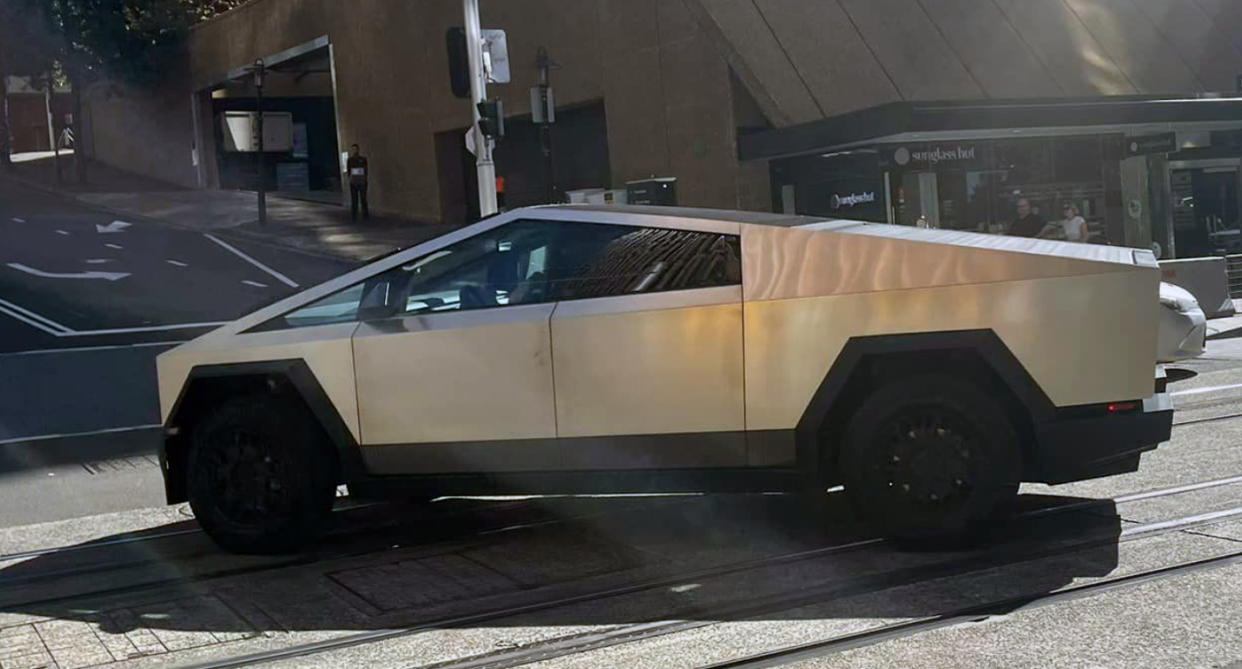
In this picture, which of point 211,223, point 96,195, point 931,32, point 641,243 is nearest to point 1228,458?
point 641,243

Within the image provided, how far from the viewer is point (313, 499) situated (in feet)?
21.2

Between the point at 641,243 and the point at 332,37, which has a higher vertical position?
the point at 332,37

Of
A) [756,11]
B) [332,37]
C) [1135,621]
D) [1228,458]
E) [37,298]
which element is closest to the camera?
[1135,621]

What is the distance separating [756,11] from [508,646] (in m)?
23.0

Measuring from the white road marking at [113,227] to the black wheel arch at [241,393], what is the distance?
26600 mm

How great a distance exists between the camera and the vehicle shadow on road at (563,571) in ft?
17.6

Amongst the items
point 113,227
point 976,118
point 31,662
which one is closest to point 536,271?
point 31,662

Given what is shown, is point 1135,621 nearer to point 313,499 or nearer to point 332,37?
point 313,499

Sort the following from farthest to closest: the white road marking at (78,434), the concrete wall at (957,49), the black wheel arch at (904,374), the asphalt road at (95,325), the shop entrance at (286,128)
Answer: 1. the shop entrance at (286,128)
2. the concrete wall at (957,49)
3. the white road marking at (78,434)
4. the asphalt road at (95,325)
5. the black wheel arch at (904,374)

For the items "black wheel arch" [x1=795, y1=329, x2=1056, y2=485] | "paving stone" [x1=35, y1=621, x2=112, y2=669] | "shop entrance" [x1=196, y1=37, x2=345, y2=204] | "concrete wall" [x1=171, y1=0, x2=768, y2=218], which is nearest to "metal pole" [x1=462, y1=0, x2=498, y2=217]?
"black wheel arch" [x1=795, y1=329, x2=1056, y2=485]

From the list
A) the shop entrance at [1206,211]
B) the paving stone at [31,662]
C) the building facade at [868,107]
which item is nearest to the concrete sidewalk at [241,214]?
the building facade at [868,107]

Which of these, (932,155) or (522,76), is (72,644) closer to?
(932,155)

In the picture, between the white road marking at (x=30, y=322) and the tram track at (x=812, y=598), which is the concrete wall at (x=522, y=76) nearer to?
the white road marking at (x=30, y=322)

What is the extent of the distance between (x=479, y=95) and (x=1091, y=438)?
10787 millimetres
